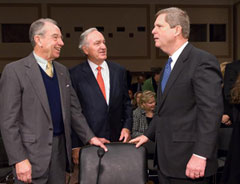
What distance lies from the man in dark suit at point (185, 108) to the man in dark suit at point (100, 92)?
62 cm

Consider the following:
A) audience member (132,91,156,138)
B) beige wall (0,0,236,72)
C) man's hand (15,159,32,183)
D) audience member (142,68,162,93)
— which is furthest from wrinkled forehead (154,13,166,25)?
beige wall (0,0,236,72)

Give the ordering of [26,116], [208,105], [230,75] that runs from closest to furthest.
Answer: [208,105] < [26,116] < [230,75]

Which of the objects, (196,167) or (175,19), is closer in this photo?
(196,167)

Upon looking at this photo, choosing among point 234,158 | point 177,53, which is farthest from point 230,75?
point 177,53

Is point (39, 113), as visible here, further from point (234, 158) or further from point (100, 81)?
point (234, 158)

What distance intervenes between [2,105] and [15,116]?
0.41 feet

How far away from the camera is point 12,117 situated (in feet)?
5.81

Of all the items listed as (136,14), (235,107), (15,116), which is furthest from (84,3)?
(15,116)

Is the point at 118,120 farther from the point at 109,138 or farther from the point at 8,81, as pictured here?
the point at 8,81

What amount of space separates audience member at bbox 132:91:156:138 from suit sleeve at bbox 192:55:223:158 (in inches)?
101

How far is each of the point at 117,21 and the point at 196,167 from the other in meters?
9.24

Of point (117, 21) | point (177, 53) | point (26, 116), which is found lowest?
point (26, 116)

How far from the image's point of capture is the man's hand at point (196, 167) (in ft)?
5.34

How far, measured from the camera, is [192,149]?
1.73m
